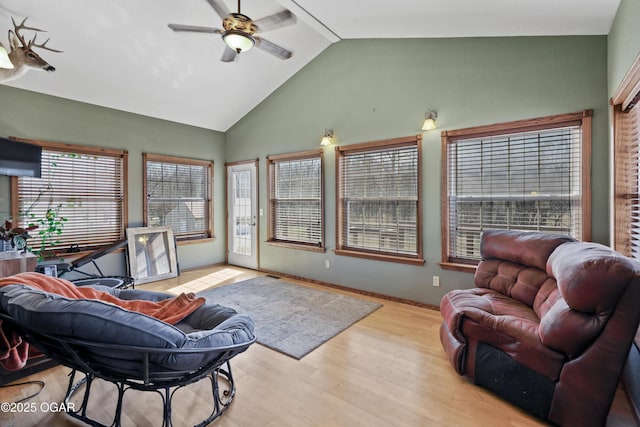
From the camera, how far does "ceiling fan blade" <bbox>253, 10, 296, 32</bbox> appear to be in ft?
9.05

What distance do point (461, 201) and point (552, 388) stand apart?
7.27ft

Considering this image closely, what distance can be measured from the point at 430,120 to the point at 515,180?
1.14 m

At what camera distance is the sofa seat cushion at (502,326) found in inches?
73.7

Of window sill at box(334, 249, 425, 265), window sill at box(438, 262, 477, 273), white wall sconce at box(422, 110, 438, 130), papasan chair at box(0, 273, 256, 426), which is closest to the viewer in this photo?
papasan chair at box(0, 273, 256, 426)

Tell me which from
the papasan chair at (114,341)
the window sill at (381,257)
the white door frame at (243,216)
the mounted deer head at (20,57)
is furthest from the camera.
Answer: the white door frame at (243,216)

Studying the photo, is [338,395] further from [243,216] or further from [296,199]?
[243,216]

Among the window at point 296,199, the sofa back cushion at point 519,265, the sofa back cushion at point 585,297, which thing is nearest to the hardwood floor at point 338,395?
the sofa back cushion at point 585,297

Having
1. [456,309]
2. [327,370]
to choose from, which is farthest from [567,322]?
[327,370]

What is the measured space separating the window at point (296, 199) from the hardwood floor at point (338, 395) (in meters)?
2.40

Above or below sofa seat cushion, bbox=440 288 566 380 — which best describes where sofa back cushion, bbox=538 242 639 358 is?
above

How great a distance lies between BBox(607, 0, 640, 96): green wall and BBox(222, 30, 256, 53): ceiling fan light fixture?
8.99 feet

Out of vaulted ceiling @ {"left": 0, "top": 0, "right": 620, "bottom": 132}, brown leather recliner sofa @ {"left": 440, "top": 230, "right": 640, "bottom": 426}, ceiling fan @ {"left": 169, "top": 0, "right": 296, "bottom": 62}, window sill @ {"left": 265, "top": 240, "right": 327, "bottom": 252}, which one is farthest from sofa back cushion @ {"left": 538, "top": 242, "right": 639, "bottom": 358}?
window sill @ {"left": 265, "top": 240, "right": 327, "bottom": 252}

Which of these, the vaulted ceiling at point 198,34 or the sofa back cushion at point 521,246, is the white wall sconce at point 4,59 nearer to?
the vaulted ceiling at point 198,34

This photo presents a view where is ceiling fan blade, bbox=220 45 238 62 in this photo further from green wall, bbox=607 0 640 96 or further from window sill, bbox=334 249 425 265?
green wall, bbox=607 0 640 96
